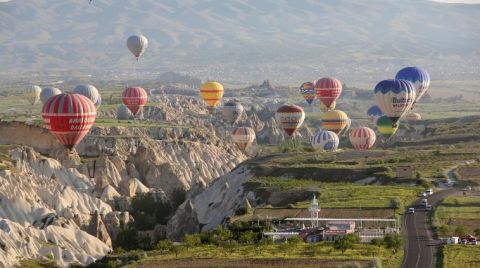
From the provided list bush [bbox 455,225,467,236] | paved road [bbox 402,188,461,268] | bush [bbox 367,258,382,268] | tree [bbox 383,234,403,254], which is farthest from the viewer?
bush [bbox 455,225,467,236]

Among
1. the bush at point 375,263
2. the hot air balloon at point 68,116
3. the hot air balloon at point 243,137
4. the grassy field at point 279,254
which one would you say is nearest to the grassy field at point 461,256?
the grassy field at point 279,254

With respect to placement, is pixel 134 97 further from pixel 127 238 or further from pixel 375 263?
pixel 375 263

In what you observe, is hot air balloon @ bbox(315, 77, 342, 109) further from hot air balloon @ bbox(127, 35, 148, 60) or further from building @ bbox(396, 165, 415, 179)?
building @ bbox(396, 165, 415, 179)

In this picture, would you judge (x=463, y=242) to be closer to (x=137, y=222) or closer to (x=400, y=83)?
(x=137, y=222)

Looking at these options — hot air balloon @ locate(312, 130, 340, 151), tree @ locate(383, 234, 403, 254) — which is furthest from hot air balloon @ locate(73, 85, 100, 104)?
tree @ locate(383, 234, 403, 254)

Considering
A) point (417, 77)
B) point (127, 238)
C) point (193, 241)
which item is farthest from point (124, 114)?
point (193, 241)

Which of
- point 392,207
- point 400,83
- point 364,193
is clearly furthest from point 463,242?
point 400,83
